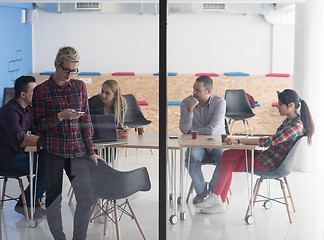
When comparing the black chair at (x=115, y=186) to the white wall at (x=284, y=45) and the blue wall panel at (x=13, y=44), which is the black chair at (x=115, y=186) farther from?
the white wall at (x=284, y=45)

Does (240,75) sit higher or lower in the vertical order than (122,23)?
lower

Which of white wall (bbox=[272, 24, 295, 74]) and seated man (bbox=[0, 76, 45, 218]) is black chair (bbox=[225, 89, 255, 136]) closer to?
white wall (bbox=[272, 24, 295, 74])

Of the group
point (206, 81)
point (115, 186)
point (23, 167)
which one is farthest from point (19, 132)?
point (206, 81)

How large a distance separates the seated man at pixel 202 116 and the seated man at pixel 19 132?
121 centimetres

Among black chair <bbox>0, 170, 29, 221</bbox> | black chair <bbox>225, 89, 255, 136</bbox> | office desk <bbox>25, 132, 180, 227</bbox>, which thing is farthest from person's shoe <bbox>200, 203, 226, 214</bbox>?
black chair <bbox>0, 170, 29, 221</bbox>

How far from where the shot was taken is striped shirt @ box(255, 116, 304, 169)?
4508 millimetres

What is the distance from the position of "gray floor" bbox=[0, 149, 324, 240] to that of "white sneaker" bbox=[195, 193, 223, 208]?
0.07 m

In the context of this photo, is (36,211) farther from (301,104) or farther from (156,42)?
(301,104)

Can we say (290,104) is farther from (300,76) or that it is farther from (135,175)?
(135,175)

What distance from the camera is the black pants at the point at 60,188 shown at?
14.8 feet

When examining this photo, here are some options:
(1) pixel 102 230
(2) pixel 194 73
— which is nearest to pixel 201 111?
(2) pixel 194 73

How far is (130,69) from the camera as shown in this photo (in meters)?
4.59

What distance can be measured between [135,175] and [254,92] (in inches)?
46.0

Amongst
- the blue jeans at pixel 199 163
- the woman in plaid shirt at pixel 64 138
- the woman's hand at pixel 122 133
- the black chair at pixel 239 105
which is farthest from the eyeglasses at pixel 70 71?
the black chair at pixel 239 105
